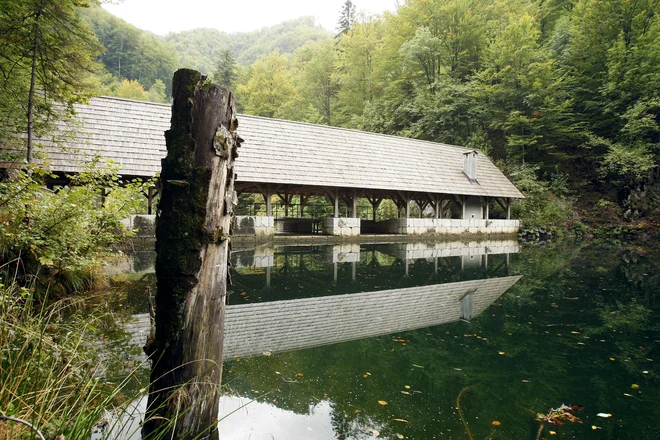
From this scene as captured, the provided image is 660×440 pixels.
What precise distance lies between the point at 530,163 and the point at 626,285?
18628mm

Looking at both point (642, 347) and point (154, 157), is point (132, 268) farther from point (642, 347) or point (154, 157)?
point (642, 347)

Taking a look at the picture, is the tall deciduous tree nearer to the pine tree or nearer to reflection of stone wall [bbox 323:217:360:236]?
reflection of stone wall [bbox 323:217:360:236]

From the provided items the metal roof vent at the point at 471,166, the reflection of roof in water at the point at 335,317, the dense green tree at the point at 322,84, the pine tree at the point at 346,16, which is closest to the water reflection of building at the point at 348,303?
the reflection of roof in water at the point at 335,317

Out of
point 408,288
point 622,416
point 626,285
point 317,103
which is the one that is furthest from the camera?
point 317,103

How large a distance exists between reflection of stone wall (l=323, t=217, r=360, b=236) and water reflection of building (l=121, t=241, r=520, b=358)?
6.26 m

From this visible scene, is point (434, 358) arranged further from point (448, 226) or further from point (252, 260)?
point (448, 226)

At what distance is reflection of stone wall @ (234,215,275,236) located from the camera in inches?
521

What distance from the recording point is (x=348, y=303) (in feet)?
16.6

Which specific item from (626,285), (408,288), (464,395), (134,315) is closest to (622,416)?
(464,395)

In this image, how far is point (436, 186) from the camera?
57.7 ft

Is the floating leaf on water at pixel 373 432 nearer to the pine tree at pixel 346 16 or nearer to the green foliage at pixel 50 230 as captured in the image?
the green foliage at pixel 50 230

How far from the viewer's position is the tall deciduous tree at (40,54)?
6.47 metres

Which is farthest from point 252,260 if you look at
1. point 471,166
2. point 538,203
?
point 538,203

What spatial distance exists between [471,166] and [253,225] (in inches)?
474
